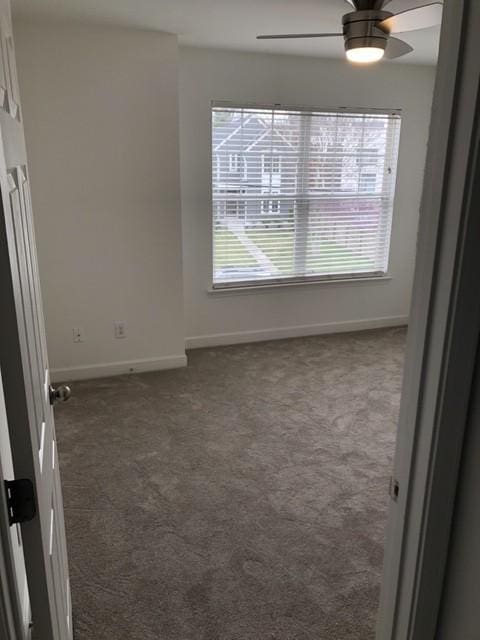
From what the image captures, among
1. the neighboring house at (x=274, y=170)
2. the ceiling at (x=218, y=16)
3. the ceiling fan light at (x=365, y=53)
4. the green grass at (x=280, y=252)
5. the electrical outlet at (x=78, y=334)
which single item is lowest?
the electrical outlet at (x=78, y=334)

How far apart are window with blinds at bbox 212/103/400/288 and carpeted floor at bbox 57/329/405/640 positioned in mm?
1061

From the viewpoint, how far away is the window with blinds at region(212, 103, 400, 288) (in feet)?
13.7

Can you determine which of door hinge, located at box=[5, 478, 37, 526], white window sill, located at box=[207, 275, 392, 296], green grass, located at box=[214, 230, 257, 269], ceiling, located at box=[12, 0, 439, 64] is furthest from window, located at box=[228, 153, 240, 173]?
door hinge, located at box=[5, 478, 37, 526]

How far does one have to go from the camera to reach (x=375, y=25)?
232cm

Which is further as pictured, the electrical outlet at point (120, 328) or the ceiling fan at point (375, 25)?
the electrical outlet at point (120, 328)

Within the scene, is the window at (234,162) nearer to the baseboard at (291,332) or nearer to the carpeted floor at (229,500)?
the baseboard at (291,332)

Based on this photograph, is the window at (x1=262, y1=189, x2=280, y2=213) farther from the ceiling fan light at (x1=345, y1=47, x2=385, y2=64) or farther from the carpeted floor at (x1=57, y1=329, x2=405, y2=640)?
the ceiling fan light at (x1=345, y1=47, x2=385, y2=64)

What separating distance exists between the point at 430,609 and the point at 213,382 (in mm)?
2754

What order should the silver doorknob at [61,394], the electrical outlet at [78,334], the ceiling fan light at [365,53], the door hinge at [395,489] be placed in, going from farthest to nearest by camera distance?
the electrical outlet at [78,334] → the ceiling fan light at [365,53] → the silver doorknob at [61,394] → the door hinge at [395,489]

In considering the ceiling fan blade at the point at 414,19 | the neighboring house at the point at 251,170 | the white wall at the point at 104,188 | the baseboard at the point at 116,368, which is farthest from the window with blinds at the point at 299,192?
the ceiling fan blade at the point at 414,19

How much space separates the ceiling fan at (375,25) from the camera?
86.0 inches

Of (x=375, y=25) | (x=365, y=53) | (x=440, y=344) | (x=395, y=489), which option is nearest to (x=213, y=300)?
Result: (x=365, y=53)

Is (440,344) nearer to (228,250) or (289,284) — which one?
(228,250)

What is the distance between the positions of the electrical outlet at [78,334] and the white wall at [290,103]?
0.96 meters
